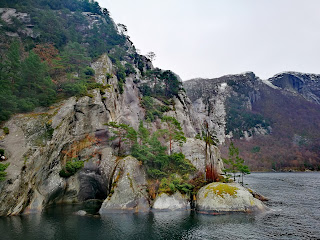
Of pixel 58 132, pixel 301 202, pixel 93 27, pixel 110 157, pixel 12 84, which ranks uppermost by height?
pixel 93 27

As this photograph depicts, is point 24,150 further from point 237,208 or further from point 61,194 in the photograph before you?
point 237,208

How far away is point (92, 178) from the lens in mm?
45031

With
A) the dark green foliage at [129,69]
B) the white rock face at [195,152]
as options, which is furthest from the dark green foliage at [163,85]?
the white rock face at [195,152]

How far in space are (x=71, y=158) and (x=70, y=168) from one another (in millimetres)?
2745

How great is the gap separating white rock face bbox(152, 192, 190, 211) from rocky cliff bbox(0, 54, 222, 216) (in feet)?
7.09

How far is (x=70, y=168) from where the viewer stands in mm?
43156

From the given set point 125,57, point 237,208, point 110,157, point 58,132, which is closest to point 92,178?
point 110,157

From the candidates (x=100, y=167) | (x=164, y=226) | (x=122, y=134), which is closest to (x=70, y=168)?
(x=100, y=167)

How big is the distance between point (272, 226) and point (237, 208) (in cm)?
771

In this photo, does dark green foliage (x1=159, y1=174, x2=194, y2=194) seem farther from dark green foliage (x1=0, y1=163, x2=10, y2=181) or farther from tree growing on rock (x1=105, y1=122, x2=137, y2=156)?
dark green foliage (x1=0, y1=163, x2=10, y2=181)

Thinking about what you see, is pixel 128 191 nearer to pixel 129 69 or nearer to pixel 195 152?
pixel 195 152

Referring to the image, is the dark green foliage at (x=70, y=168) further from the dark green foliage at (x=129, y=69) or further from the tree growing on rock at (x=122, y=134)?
the dark green foliage at (x=129, y=69)

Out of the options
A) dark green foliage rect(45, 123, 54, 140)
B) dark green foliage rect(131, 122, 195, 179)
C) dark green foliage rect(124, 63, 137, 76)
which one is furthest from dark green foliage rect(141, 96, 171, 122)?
dark green foliage rect(45, 123, 54, 140)

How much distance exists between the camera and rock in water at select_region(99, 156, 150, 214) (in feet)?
123
